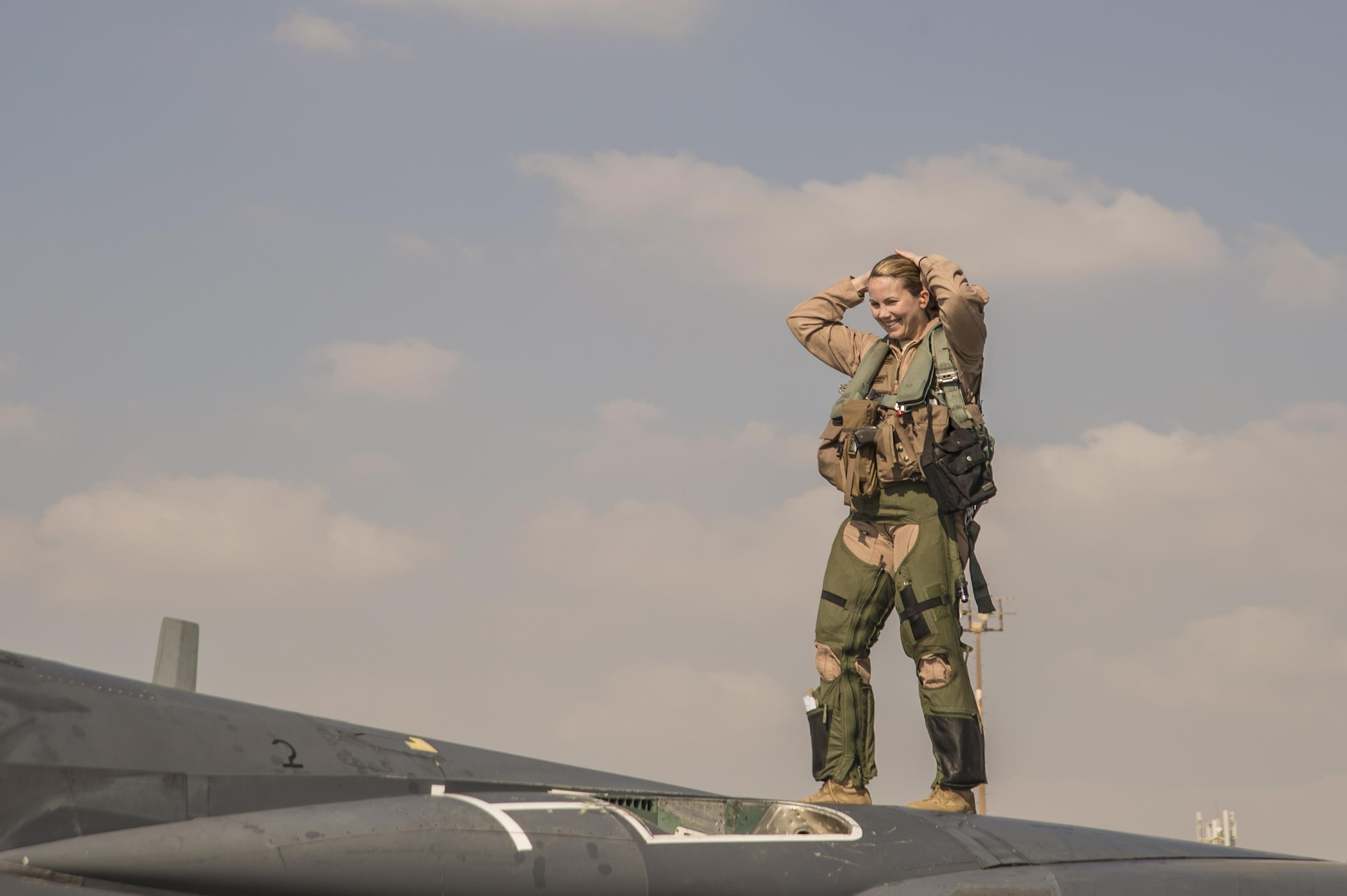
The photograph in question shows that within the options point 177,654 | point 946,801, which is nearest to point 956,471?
point 946,801

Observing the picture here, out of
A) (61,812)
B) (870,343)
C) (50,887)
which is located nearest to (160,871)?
(50,887)

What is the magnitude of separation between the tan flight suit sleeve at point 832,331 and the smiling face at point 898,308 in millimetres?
213

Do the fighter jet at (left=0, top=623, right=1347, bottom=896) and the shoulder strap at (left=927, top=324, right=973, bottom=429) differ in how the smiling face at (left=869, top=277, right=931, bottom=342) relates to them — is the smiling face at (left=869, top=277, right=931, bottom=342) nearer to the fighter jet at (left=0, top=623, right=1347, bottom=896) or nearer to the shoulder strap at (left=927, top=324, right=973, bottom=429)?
the shoulder strap at (left=927, top=324, right=973, bottom=429)

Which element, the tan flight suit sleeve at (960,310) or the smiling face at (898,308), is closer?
the tan flight suit sleeve at (960,310)

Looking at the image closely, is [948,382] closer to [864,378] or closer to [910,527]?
[864,378]

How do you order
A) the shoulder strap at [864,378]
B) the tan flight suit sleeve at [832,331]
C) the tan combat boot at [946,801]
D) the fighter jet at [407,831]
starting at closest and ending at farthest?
the fighter jet at [407,831]
the tan combat boot at [946,801]
the shoulder strap at [864,378]
the tan flight suit sleeve at [832,331]

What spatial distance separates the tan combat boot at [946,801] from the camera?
334 inches

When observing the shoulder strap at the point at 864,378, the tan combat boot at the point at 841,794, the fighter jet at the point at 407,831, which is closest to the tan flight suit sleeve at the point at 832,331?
the shoulder strap at the point at 864,378

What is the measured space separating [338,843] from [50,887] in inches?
46.8

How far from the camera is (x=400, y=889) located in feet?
20.5

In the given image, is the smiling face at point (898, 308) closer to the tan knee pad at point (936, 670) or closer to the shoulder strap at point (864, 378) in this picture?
the shoulder strap at point (864, 378)

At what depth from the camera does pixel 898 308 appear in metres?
9.23

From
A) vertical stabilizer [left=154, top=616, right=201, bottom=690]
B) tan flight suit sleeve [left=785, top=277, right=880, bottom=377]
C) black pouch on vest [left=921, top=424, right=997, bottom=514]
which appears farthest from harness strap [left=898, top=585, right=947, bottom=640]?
vertical stabilizer [left=154, top=616, right=201, bottom=690]

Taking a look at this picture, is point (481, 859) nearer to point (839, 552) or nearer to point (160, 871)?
point (160, 871)
